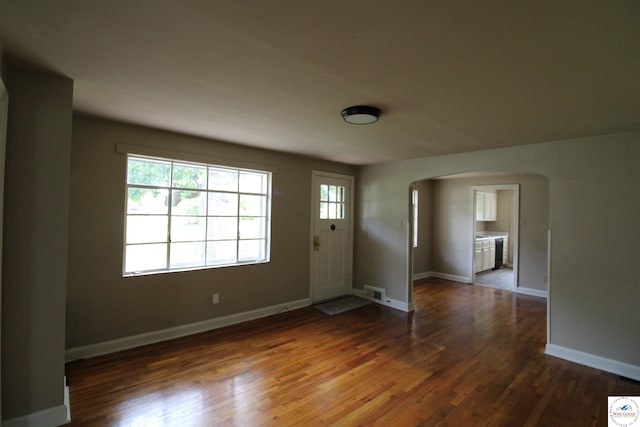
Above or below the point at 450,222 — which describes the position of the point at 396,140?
above

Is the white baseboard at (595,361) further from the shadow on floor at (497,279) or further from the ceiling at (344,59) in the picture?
the shadow on floor at (497,279)

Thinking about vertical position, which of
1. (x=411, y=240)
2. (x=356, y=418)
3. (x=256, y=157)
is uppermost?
(x=256, y=157)

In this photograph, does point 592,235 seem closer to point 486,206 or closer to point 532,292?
point 532,292

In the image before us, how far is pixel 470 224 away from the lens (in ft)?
21.1

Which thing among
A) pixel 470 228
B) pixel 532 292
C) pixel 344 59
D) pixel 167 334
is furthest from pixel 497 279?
pixel 344 59

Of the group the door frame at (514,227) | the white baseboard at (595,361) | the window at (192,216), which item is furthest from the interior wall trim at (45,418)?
the door frame at (514,227)

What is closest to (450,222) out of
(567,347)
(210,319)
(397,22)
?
(567,347)

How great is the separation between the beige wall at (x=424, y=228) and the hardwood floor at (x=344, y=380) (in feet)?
9.54

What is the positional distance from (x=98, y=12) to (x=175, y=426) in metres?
2.42

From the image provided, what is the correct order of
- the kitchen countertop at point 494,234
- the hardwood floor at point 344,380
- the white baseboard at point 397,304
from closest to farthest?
the hardwood floor at point 344,380, the white baseboard at point 397,304, the kitchen countertop at point 494,234

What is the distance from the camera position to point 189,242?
3.56 meters

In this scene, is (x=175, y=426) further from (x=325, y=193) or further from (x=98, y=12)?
(x=325, y=193)

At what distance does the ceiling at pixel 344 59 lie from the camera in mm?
1281

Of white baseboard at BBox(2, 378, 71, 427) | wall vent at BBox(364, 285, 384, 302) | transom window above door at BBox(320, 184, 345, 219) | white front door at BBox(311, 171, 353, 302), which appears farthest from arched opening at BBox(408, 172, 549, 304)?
white baseboard at BBox(2, 378, 71, 427)
